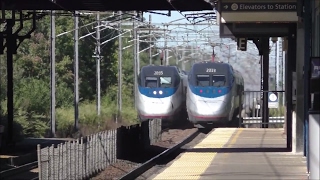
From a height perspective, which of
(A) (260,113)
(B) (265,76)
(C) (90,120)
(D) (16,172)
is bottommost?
(D) (16,172)

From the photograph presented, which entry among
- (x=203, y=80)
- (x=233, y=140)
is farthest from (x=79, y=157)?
(x=203, y=80)

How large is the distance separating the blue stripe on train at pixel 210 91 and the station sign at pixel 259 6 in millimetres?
17839

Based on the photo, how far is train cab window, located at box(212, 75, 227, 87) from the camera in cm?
3782

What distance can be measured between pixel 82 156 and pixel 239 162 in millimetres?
3823

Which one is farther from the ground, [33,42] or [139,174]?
[33,42]

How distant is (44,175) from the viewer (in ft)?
50.6

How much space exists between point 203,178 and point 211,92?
21.5m

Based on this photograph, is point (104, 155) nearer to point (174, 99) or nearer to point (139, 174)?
point (139, 174)

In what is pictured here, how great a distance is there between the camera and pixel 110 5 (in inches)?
954

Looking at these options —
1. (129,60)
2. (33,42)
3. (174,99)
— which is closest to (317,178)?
(174,99)

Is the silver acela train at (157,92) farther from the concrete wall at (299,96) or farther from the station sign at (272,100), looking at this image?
the concrete wall at (299,96)

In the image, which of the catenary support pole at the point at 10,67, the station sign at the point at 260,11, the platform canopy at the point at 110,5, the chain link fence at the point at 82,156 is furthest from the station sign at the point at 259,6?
the catenary support pole at the point at 10,67

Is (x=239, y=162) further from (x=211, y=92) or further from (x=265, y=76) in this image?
(x=211, y=92)

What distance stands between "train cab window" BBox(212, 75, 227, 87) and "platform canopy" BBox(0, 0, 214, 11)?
13.3 m
